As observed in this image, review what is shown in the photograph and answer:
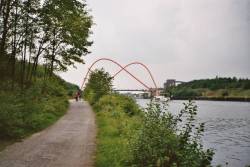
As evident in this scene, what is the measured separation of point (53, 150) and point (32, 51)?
19.5 metres

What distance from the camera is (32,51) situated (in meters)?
34.0

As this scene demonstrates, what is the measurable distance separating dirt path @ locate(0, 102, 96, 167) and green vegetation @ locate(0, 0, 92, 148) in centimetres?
109

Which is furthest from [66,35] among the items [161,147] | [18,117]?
[161,147]

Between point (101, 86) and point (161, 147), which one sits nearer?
point (161, 147)

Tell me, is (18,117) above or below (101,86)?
below

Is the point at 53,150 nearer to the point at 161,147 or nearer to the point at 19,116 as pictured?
the point at 19,116

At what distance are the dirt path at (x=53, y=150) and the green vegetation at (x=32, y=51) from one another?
1094 mm

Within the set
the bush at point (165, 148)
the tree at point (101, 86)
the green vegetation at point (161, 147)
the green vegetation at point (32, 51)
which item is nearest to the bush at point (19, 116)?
the green vegetation at point (32, 51)

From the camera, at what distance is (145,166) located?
11328mm

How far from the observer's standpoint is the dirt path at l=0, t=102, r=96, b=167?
44.0 ft

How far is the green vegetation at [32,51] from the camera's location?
63.4 feet

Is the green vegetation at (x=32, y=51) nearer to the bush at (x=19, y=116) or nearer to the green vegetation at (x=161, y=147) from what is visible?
the bush at (x=19, y=116)

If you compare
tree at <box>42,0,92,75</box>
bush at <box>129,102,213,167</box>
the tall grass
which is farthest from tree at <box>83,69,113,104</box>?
bush at <box>129,102,213,167</box>

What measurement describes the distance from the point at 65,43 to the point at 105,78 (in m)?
13.8
